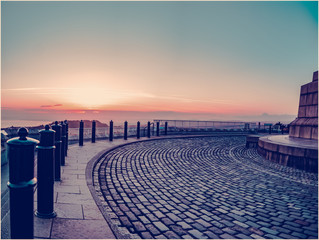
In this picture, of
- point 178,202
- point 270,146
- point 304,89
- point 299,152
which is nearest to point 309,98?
point 304,89

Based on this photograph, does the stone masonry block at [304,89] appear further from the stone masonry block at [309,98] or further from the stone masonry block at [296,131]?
the stone masonry block at [296,131]

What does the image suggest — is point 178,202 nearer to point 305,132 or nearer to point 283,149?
point 283,149

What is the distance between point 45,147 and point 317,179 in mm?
8134

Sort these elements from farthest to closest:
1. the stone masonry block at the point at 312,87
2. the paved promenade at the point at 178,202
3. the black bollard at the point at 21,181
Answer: the stone masonry block at the point at 312,87, the paved promenade at the point at 178,202, the black bollard at the point at 21,181

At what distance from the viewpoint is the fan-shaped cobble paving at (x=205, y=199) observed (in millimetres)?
3852

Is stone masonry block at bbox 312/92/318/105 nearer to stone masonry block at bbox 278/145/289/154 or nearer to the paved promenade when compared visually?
stone masonry block at bbox 278/145/289/154

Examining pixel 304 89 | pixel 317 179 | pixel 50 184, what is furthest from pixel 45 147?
pixel 304 89

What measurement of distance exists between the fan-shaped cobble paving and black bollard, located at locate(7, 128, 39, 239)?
150 centimetres

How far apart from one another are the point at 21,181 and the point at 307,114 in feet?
52.6

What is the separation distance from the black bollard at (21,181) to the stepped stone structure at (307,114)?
15.0 metres

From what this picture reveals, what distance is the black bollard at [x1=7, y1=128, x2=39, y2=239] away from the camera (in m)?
2.34

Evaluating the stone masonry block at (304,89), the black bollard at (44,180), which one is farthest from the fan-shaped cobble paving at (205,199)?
the stone masonry block at (304,89)

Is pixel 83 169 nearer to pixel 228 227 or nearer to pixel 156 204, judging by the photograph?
pixel 156 204

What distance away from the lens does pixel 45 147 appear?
12.1 ft
